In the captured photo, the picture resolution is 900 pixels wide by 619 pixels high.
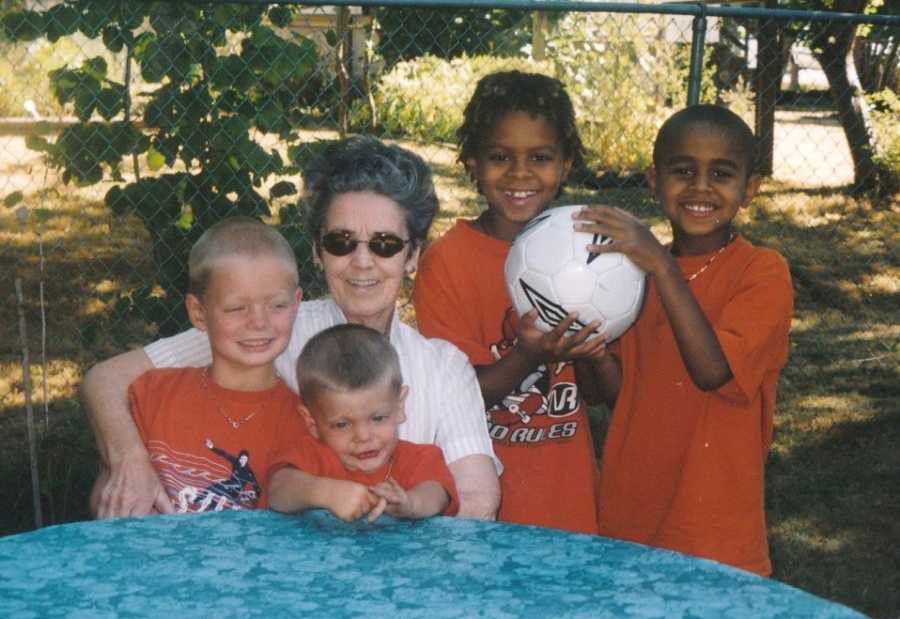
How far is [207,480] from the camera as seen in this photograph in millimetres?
2504

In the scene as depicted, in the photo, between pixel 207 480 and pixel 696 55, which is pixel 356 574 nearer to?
pixel 207 480

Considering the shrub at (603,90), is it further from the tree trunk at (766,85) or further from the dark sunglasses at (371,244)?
the dark sunglasses at (371,244)

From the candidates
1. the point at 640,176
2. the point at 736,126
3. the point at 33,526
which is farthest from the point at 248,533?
the point at 640,176

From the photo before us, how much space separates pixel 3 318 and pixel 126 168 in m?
2.61

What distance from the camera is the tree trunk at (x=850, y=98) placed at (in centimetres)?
1034

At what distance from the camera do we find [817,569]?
4.55 m

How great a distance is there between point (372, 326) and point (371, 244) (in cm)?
20

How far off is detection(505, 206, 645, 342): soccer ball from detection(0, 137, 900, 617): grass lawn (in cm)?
215

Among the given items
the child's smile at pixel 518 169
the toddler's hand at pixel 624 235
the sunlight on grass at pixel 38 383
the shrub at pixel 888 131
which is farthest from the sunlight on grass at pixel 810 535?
the shrub at pixel 888 131

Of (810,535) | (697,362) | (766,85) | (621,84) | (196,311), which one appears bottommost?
(810,535)

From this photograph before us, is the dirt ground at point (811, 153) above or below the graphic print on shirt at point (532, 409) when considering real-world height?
above

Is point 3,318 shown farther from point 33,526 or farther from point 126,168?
point 33,526

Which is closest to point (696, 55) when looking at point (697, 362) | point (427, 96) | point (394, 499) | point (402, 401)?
point (697, 362)

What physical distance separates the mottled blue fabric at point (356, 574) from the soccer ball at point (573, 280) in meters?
0.75
